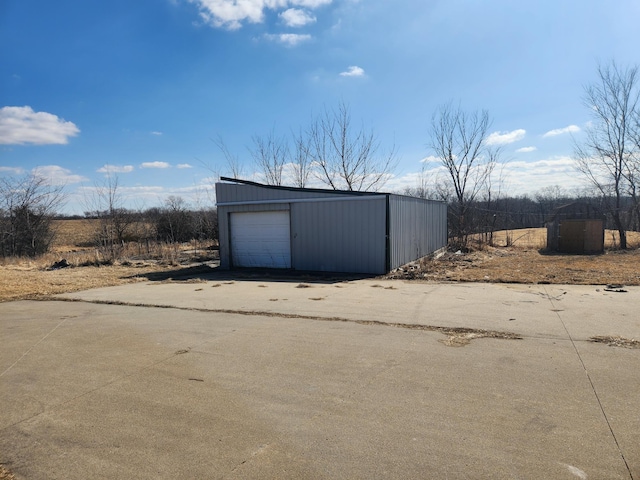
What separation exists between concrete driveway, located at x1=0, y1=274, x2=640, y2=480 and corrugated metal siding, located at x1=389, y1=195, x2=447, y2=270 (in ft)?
20.8

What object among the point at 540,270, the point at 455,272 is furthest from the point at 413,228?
the point at 540,270

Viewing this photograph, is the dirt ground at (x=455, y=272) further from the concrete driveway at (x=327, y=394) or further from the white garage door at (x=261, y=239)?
the concrete driveway at (x=327, y=394)

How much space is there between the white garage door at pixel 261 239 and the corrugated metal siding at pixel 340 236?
52 centimetres

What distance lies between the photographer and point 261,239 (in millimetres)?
16391

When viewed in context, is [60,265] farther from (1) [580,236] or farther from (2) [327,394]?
(1) [580,236]

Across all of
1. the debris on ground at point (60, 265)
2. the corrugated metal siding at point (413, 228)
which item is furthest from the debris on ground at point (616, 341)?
the debris on ground at point (60, 265)

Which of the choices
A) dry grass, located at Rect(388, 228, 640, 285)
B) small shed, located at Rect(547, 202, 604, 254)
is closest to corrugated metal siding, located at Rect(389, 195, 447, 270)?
dry grass, located at Rect(388, 228, 640, 285)

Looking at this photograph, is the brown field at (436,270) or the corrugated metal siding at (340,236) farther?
the corrugated metal siding at (340,236)

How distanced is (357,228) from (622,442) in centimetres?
1125

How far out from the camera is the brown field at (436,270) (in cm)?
1182

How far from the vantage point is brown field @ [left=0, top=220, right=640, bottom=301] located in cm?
1182

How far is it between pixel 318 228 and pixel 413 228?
4079mm

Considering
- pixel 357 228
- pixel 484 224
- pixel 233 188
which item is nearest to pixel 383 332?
pixel 357 228

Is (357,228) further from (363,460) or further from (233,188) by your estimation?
(363,460)
